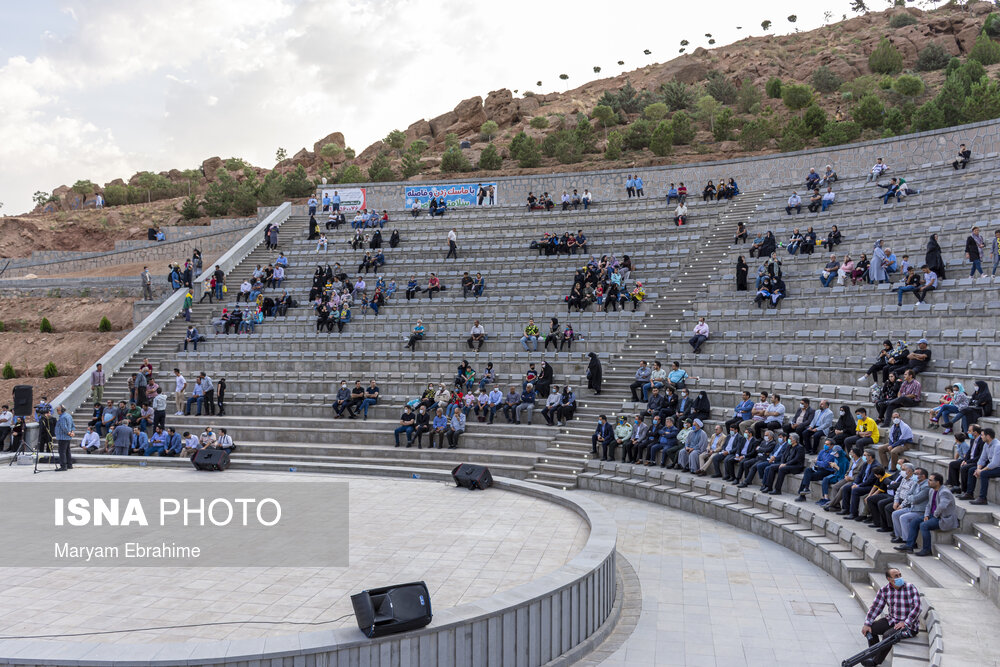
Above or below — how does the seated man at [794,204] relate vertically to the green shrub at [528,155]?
below

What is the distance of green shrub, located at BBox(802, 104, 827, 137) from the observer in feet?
131

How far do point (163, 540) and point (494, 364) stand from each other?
41.4ft

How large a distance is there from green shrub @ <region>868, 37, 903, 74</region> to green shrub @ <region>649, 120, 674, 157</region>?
92.5 ft

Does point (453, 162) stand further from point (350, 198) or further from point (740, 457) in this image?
point (740, 457)

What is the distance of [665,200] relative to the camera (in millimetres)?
32344

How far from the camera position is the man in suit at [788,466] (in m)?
13.5

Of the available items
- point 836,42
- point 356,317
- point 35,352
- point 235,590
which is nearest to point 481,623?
point 235,590

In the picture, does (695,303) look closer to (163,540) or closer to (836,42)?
(163,540)

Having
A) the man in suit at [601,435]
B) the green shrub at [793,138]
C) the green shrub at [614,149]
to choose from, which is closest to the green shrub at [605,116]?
the green shrub at [614,149]

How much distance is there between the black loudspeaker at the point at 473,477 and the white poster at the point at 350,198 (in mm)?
25144

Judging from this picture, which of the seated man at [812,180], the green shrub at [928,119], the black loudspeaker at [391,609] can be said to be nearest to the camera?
the black loudspeaker at [391,609]

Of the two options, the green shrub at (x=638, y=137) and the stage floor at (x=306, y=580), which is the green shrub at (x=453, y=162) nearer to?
the green shrub at (x=638, y=137)

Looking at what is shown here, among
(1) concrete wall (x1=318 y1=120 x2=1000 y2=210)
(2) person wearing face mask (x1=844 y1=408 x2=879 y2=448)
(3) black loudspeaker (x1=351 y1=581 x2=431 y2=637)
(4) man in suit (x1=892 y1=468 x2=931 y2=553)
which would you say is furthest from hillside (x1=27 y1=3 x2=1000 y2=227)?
(3) black loudspeaker (x1=351 y1=581 x2=431 y2=637)

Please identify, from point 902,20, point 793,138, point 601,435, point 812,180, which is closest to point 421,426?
point 601,435
